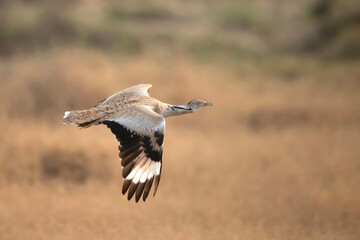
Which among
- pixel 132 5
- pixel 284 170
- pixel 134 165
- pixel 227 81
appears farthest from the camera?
pixel 132 5

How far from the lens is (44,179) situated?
28.2 feet

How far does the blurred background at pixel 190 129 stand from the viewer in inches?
290

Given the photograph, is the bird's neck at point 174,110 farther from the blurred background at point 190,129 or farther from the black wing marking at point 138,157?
the blurred background at point 190,129

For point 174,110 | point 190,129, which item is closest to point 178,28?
point 190,129

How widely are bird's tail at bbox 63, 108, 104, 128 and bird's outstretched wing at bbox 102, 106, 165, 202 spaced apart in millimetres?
143

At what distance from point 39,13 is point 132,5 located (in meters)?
5.35

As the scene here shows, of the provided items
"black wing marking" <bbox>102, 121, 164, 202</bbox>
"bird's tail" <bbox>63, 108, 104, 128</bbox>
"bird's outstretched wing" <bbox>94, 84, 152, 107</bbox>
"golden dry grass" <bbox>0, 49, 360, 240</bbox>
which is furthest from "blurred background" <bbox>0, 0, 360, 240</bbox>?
"bird's tail" <bbox>63, 108, 104, 128</bbox>

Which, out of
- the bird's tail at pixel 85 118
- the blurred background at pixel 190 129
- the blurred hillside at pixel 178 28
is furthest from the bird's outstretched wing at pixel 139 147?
the blurred hillside at pixel 178 28

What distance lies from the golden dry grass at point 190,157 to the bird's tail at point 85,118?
5.47ft

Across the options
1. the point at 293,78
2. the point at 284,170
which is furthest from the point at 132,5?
the point at 284,170

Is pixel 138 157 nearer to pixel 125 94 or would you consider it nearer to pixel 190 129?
Result: pixel 125 94

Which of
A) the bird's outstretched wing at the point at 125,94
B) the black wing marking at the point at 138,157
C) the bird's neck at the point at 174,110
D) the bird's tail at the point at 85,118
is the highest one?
the bird's outstretched wing at the point at 125,94

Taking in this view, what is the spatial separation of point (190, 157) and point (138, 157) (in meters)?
5.02

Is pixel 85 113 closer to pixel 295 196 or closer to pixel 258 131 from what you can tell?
pixel 295 196
